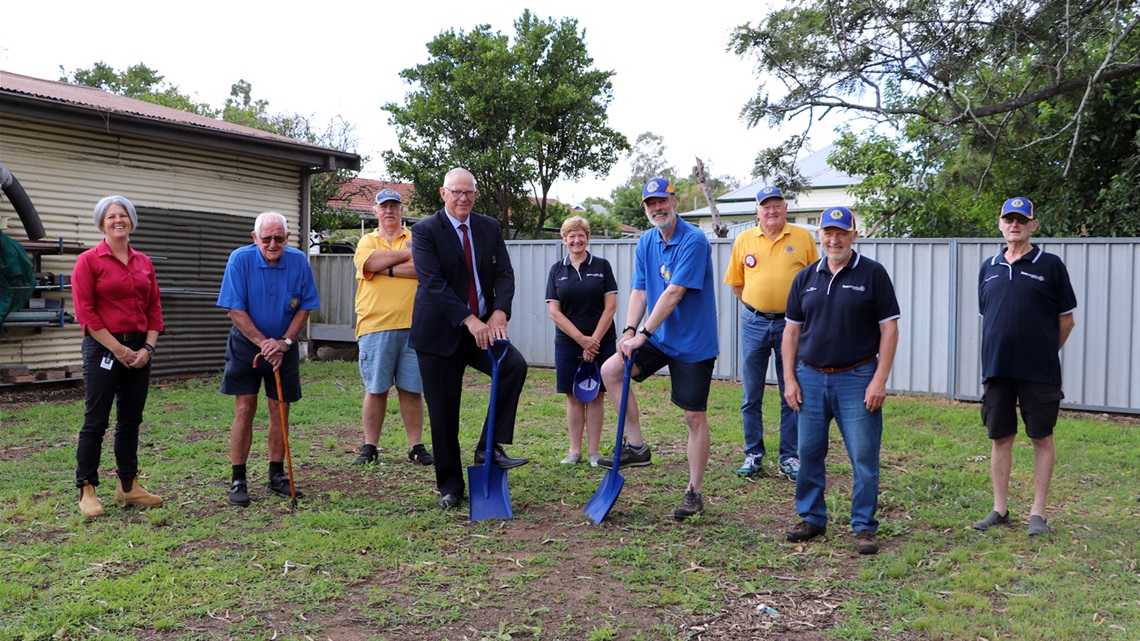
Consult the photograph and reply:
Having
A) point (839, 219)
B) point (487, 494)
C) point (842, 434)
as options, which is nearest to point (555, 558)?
point (487, 494)

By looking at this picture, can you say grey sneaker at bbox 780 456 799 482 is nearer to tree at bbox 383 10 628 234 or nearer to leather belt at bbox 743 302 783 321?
leather belt at bbox 743 302 783 321

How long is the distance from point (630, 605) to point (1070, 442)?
5229mm

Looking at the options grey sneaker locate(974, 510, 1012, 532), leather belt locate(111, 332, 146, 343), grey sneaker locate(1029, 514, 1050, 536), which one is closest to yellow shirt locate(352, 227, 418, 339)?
leather belt locate(111, 332, 146, 343)

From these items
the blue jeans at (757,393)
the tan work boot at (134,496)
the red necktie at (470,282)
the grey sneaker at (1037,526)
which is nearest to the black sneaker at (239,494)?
the tan work boot at (134,496)

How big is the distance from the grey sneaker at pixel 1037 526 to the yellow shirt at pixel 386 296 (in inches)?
164

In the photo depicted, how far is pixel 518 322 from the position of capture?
512 inches

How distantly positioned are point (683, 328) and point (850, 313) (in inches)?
39.1

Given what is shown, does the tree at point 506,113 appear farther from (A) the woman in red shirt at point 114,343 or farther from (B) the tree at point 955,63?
(A) the woman in red shirt at point 114,343

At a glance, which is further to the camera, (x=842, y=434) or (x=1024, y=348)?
(x=1024, y=348)

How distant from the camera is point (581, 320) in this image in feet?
21.1

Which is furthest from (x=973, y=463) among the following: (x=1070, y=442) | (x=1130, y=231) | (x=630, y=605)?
(x=1130, y=231)

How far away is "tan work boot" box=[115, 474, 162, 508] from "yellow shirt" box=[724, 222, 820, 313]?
4.02 metres

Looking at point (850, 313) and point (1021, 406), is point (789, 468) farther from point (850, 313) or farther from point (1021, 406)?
point (850, 313)

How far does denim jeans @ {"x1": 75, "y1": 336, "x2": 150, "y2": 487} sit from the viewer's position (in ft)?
16.9
